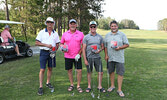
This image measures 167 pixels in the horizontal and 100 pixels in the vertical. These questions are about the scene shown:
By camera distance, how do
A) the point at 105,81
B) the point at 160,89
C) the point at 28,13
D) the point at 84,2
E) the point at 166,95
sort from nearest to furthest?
the point at 166,95
the point at 160,89
the point at 105,81
the point at 28,13
the point at 84,2

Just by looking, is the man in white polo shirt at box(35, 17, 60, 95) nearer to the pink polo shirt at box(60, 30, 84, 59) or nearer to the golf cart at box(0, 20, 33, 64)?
the pink polo shirt at box(60, 30, 84, 59)

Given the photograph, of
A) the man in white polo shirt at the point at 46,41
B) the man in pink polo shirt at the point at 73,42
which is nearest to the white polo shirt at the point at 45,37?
the man in white polo shirt at the point at 46,41

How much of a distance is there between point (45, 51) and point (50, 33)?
51 cm

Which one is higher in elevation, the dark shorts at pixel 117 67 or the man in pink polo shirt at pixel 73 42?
the man in pink polo shirt at pixel 73 42

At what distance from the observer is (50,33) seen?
3.77 meters

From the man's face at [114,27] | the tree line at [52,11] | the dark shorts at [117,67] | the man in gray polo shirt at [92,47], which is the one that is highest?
the tree line at [52,11]

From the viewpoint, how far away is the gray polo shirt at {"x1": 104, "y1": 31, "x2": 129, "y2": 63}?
11.4 feet

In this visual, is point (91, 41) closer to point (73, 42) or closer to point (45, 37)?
point (73, 42)

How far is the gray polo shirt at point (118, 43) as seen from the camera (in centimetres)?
348

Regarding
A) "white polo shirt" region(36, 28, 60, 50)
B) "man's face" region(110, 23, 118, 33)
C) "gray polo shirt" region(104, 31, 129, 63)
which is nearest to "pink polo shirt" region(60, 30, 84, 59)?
"white polo shirt" region(36, 28, 60, 50)

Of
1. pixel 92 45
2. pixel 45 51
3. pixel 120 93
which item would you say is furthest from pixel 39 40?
pixel 120 93

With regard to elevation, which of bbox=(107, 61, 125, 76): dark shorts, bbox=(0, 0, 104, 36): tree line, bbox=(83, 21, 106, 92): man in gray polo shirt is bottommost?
bbox=(107, 61, 125, 76): dark shorts

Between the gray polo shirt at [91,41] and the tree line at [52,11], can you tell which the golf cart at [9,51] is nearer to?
the gray polo shirt at [91,41]

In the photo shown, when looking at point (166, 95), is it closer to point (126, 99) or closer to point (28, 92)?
point (126, 99)
